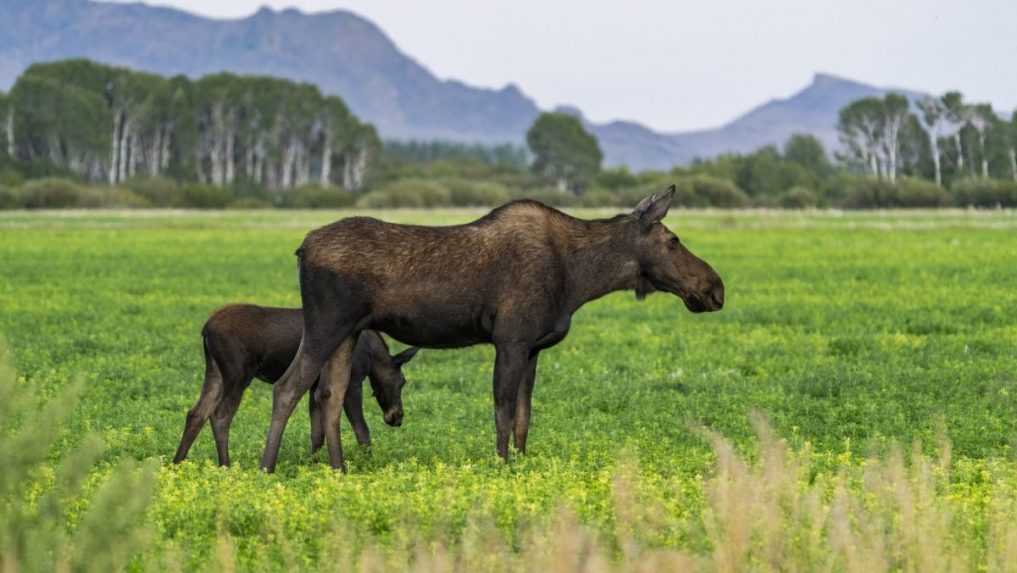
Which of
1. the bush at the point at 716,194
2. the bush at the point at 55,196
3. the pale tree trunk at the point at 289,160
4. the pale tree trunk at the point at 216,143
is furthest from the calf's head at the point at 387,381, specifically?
the pale tree trunk at the point at 289,160

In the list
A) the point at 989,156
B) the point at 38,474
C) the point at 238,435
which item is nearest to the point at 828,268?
the point at 238,435

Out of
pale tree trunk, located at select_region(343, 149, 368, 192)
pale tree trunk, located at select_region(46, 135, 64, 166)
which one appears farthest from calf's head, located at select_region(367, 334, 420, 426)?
pale tree trunk, located at select_region(343, 149, 368, 192)

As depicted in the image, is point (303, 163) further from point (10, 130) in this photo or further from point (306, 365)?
point (306, 365)

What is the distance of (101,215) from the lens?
110688mm

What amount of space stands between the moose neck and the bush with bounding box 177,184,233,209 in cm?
12971

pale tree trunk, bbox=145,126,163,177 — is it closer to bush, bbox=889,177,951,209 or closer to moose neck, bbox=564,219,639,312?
bush, bbox=889,177,951,209

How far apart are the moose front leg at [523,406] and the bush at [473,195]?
13754 cm

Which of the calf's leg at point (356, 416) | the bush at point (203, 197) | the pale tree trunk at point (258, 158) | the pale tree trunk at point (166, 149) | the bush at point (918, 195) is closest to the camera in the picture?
the calf's leg at point (356, 416)

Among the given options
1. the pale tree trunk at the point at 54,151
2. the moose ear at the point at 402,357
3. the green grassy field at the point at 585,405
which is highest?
the pale tree trunk at the point at 54,151

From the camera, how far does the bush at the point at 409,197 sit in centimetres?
14625

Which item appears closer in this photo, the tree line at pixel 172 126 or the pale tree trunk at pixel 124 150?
the tree line at pixel 172 126

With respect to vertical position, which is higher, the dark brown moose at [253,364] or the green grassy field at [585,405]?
the dark brown moose at [253,364]

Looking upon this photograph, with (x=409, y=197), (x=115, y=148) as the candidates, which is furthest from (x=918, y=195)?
(x=115, y=148)

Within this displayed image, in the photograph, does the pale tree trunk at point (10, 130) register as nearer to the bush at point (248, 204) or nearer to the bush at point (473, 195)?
the bush at point (248, 204)
